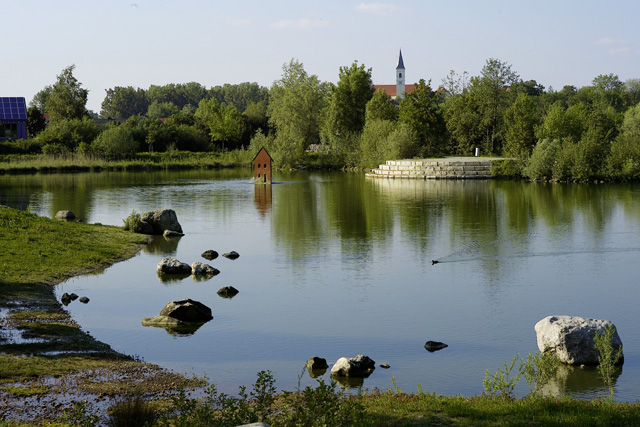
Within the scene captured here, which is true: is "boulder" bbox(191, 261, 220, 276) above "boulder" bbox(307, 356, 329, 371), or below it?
above

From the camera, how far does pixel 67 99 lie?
101062mm

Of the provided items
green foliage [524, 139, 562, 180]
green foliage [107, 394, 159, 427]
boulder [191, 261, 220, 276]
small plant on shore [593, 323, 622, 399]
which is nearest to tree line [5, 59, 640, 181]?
green foliage [524, 139, 562, 180]

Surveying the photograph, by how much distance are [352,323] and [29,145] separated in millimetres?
78134

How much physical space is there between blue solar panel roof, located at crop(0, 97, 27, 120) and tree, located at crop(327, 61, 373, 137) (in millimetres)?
39455

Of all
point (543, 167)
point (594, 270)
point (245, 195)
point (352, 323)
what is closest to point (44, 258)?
point (352, 323)

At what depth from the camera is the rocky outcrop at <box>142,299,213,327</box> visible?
1603 cm

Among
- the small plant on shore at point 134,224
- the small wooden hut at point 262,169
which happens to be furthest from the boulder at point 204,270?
the small wooden hut at point 262,169

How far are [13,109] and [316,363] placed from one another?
290 ft

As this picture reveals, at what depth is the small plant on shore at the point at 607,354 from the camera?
417 inches

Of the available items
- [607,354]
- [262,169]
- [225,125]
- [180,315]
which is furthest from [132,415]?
[225,125]

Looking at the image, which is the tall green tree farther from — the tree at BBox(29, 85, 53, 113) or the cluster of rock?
the tree at BBox(29, 85, 53, 113)

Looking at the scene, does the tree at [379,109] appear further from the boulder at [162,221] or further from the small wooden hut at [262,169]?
the boulder at [162,221]

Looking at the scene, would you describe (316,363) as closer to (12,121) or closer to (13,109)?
(12,121)

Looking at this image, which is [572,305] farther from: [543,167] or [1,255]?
[543,167]
